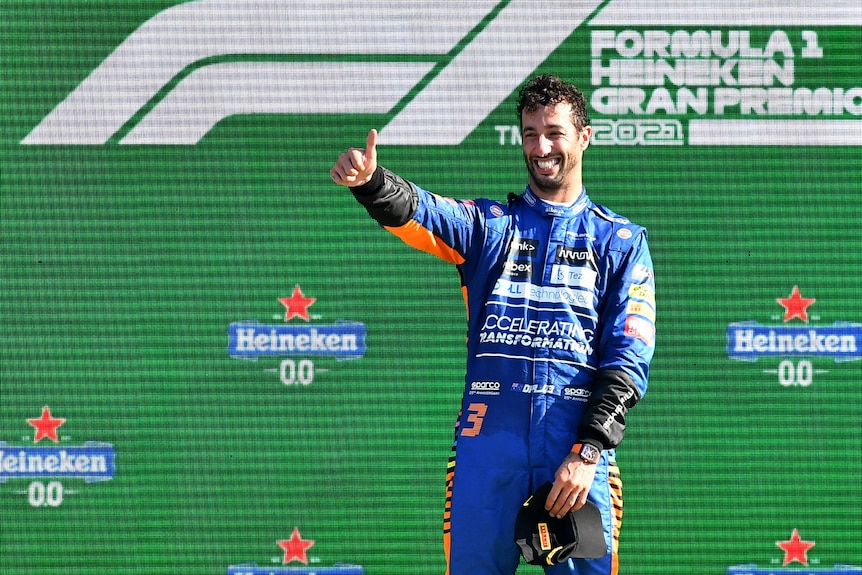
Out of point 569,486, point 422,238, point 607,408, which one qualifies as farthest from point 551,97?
point 569,486

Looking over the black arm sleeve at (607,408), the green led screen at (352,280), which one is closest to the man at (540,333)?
the black arm sleeve at (607,408)

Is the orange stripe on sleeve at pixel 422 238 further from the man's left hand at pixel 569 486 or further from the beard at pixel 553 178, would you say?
the man's left hand at pixel 569 486

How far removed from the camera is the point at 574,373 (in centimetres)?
252

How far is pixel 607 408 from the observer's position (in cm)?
240

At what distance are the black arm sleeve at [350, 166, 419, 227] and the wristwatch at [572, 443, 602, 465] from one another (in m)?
0.62

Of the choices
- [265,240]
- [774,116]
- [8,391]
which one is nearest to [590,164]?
[774,116]

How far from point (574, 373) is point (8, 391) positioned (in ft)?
7.12

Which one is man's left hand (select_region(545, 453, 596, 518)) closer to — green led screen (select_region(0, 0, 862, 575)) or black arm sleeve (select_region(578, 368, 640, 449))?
black arm sleeve (select_region(578, 368, 640, 449))

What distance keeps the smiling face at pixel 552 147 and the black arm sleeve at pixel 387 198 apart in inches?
12.1

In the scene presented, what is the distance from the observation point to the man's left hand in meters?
2.35

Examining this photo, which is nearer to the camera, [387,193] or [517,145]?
[387,193]

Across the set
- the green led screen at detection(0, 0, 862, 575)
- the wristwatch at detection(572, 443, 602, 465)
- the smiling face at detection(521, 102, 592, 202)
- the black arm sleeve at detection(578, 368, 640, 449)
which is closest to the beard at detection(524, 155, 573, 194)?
the smiling face at detection(521, 102, 592, 202)

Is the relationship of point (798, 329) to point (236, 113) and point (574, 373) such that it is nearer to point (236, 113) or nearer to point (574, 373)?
point (574, 373)

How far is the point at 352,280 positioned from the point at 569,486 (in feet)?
5.39
